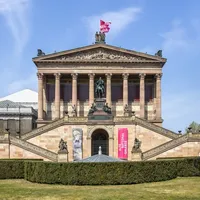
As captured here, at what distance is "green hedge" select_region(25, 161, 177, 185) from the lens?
29.0m

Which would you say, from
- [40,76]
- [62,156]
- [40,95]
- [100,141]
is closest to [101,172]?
[62,156]

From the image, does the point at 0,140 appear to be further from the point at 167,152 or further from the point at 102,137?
the point at 167,152

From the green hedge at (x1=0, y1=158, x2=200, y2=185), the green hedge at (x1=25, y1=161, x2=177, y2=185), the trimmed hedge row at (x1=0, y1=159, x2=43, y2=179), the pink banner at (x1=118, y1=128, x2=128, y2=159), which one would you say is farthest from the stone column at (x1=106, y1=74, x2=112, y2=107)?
the green hedge at (x1=25, y1=161, x2=177, y2=185)

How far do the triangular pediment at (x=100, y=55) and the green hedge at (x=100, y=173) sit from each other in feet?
146

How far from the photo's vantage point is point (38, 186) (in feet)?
94.0

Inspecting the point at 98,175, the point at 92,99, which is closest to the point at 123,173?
the point at 98,175

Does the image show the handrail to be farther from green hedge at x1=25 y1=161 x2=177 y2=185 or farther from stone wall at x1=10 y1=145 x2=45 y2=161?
green hedge at x1=25 y1=161 x2=177 y2=185

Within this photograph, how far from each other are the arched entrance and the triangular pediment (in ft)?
59.5

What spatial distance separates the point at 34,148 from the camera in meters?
51.2

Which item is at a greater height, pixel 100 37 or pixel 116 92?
pixel 100 37

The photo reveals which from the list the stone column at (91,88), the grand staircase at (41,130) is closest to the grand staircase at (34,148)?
the grand staircase at (41,130)

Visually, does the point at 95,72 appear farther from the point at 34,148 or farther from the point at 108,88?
the point at 34,148

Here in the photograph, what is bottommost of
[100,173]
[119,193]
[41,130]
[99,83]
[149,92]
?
[119,193]

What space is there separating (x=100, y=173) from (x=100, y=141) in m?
30.7
